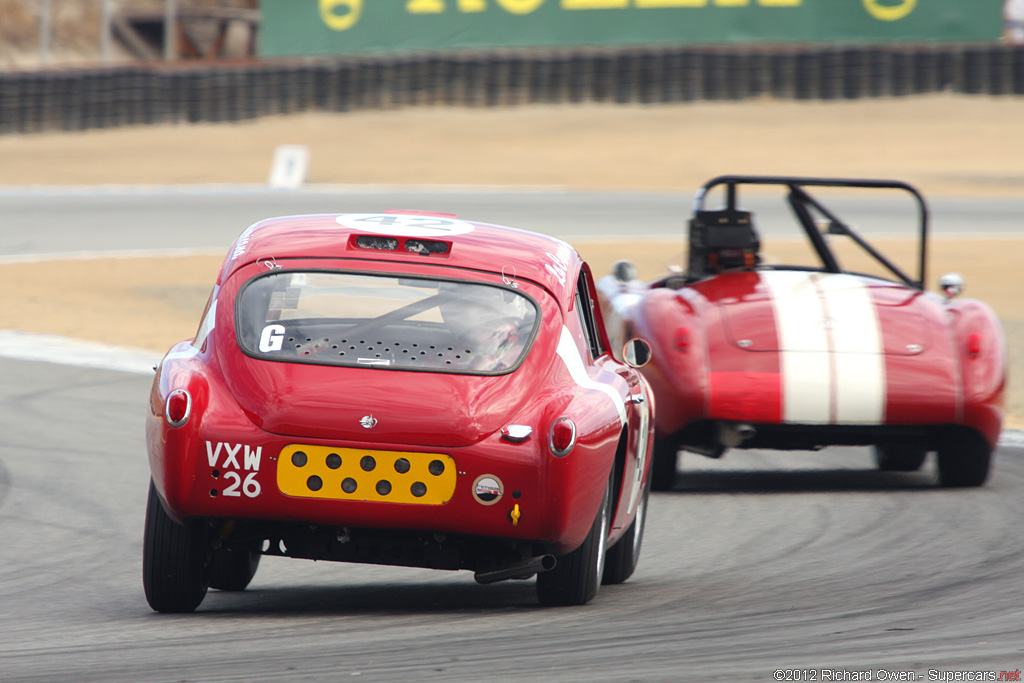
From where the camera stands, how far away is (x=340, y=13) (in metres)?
36.0

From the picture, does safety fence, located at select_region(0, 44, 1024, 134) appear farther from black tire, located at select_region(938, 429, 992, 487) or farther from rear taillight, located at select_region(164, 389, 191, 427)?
rear taillight, located at select_region(164, 389, 191, 427)

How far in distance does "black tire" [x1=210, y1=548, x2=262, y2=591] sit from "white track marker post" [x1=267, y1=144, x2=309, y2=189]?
21.6 m

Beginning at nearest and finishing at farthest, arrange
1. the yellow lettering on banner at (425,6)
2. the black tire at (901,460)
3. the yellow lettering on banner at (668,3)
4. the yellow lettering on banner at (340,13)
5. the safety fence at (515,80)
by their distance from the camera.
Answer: the black tire at (901,460) → the safety fence at (515,80) → the yellow lettering on banner at (668,3) → the yellow lettering on banner at (425,6) → the yellow lettering on banner at (340,13)

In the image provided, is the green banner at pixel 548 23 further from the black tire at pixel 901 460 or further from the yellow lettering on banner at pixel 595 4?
the black tire at pixel 901 460

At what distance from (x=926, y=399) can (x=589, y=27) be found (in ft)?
95.0

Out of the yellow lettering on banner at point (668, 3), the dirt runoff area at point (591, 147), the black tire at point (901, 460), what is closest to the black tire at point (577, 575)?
the black tire at point (901, 460)

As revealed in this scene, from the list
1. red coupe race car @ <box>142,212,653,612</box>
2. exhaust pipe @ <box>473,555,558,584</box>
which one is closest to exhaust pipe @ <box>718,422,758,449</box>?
red coupe race car @ <box>142,212,653,612</box>

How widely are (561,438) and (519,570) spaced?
44cm

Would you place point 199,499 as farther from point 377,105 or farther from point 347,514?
point 377,105

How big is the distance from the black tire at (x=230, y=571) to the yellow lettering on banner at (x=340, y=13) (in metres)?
31.4

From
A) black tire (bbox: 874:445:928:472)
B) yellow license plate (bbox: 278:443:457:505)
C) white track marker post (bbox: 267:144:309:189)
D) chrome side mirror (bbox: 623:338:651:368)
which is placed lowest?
white track marker post (bbox: 267:144:309:189)

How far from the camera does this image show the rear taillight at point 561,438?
4707 millimetres

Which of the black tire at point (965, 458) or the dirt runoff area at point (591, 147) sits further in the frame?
the dirt runoff area at point (591, 147)

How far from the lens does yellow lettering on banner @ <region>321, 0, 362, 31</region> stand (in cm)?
3600
